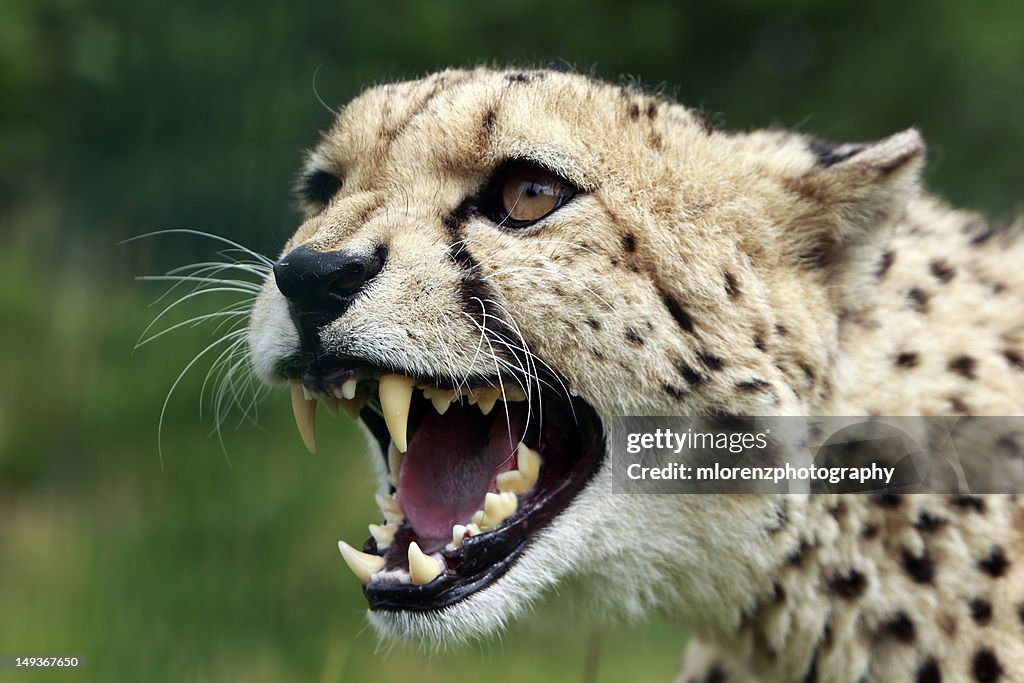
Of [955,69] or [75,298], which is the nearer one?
[75,298]

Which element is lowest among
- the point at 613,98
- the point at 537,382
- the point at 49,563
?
the point at 49,563

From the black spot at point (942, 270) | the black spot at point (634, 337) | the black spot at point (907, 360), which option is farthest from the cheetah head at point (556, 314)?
the black spot at point (942, 270)

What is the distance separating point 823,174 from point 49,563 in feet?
9.72

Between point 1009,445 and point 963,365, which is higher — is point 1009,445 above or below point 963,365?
below

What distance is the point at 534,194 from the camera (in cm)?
221

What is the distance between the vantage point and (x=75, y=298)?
5.01 meters

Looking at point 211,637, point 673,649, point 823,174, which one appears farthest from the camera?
point 673,649

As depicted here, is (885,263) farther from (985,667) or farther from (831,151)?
(985,667)

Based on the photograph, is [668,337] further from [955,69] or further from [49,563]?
[955,69]

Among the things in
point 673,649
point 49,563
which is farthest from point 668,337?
point 49,563

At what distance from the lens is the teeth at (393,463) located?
239cm

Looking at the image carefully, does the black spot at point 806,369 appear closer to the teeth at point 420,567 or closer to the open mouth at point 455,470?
the open mouth at point 455,470

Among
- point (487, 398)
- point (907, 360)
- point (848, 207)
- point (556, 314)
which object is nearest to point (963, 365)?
point (907, 360)

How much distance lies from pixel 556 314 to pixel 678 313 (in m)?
0.23
